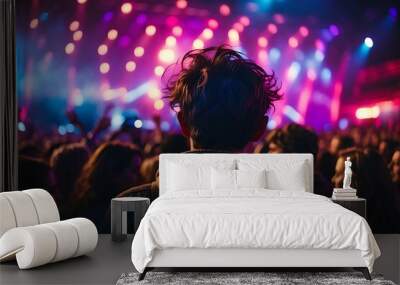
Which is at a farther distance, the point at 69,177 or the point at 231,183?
the point at 69,177

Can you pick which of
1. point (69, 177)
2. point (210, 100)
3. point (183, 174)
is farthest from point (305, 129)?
point (69, 177)

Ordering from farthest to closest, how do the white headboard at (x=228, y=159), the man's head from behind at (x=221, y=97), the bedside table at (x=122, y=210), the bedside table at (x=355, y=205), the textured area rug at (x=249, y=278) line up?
the man's head from behind at (x=221, y=97) < the white headboard at (x=228, y=159) < the bedside table at (x=122, y=210) < the bedside table at (x=355, y=205) < the textured area rug at (x=249, y=278)

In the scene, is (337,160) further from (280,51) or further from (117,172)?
(117,172)

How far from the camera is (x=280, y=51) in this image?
24.8ft

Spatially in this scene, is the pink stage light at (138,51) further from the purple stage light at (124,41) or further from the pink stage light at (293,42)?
the pink stage light at (293,42)

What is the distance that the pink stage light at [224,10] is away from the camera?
7555 mm

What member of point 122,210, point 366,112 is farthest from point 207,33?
point 122,210

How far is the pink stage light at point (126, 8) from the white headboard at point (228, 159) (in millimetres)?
1749

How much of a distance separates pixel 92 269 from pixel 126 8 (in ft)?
11.2

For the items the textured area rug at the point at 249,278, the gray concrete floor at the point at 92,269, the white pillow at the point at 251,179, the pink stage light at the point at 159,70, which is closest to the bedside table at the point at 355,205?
the gray concrete floor at the point at 92,269

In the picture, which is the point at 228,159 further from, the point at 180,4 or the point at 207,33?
the point at 180,4

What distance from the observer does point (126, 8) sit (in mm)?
7574

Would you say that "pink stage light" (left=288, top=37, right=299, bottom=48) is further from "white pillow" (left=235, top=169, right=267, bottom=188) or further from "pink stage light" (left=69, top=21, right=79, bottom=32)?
"pink stage light" (left=69, top=21, right=79, bottom=32)

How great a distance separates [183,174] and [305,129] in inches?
63.7
